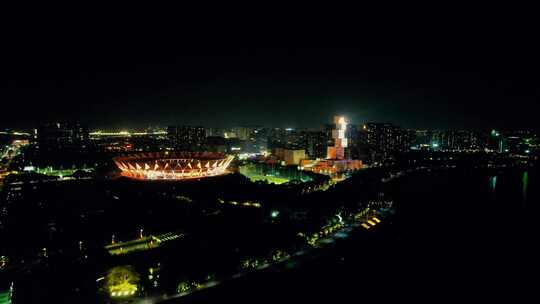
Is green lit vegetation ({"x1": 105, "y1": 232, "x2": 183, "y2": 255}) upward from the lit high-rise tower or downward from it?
downward

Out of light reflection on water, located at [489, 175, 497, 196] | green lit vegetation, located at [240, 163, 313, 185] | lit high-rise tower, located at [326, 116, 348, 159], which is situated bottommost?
light reflection on water, located at [489, 175, 497, 196]

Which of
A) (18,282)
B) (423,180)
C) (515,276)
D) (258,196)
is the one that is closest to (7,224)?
(18,282)

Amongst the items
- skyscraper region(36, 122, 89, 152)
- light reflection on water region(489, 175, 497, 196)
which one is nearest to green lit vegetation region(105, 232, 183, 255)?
light reflection on water region(489, 175, 497, 196)

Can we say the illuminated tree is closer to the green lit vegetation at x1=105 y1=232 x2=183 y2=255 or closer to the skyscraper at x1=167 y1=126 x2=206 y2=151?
the green lit vegetation at x1=105 y1=232 x2=183 y2=255

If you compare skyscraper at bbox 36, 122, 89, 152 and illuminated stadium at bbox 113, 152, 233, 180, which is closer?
illuminated stadium at bbox 113, 152, 233, 180

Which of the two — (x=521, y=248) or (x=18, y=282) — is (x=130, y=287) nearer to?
(x=18, y=282)

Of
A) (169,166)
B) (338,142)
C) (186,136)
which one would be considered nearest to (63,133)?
(186,136)

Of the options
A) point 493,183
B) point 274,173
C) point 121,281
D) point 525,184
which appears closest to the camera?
point 121,281

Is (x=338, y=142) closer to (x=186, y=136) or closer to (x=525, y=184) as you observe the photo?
(x=525, y=184)

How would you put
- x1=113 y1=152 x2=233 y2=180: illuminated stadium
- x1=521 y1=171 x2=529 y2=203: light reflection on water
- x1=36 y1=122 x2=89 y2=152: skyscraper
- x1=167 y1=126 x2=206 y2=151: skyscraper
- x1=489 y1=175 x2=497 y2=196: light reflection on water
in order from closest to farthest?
x1=113 y1=152 x2=233 y2=180: illuminated stadium → x1=521 y1=171 x2=529 y2=203: light reflection on water → x1=489 y1=175 x2=497 y2=196: light reflection on water → x1=36 y1=122 x2=89 y2=152: skyscraper → x1=167 y1=126 x2=206 y2=151: skyscraper
